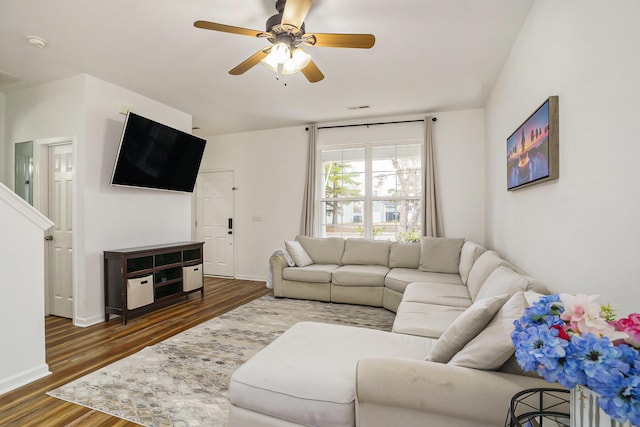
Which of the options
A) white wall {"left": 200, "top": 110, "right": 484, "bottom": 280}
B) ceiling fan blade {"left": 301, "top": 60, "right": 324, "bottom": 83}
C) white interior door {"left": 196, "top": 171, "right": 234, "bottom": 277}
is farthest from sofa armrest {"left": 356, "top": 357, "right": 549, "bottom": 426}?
white interior door {"left": 196, "top": 171, "right": 234, "bottom": 277}

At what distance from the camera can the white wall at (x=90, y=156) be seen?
11.6 ft

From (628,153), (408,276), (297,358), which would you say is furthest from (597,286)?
(408,276)

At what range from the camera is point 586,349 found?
0.73 metres

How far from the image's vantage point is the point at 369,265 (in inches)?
182

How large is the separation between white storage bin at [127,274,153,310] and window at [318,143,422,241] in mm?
2720

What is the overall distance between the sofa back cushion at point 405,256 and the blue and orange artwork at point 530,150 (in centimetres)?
178

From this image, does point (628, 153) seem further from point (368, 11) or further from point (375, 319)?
point (375, 319)

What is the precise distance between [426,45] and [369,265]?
2.85 metres

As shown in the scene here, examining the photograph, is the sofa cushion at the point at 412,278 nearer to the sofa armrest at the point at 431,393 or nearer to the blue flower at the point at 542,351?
the sofa armrest at the point at 431,393

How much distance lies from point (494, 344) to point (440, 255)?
308cm

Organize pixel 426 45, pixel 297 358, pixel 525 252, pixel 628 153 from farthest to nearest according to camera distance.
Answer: pixel 426 45 < pixel 525 252 < pixel 297 358 < pixel 628 153

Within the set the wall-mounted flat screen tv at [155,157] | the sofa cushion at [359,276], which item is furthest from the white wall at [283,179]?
the sofa cushion at [359,276]

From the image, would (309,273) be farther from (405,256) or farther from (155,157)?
(155,157)

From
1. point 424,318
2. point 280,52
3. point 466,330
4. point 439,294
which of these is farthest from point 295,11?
point 439,294
